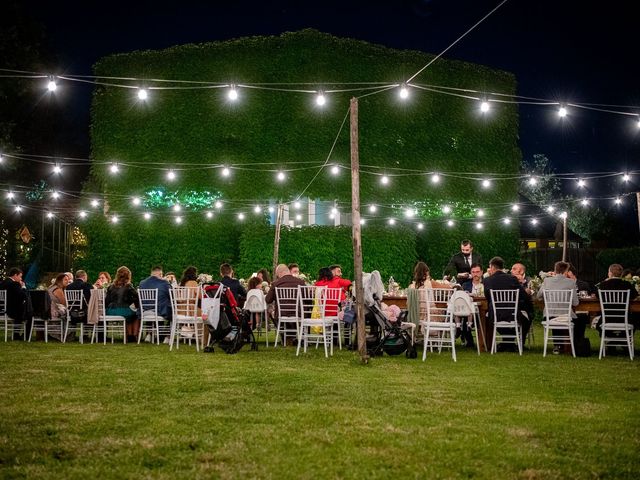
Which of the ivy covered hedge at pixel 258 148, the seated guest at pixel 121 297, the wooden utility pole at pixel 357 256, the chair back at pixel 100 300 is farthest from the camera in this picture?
the ivy covered hedge at pixel 258 148

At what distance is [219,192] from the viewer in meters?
19.9

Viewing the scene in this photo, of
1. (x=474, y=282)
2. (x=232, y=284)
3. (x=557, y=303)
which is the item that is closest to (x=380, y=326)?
(x=474, y=282)

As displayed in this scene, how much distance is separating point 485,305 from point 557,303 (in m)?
1.12

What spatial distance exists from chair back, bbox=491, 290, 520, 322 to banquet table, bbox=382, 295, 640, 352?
1.51 ft

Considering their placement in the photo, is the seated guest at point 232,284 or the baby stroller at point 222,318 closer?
the baby stroller at point 222,318

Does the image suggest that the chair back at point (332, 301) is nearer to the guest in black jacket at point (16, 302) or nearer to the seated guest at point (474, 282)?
the seated guest at point (474, 282)

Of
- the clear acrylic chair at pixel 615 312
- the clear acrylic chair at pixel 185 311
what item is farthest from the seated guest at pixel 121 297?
the clear acrylic chair at pixel 615 312

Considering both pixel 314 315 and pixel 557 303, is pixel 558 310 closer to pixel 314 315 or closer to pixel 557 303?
pixel 557 303

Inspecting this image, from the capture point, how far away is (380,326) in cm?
1009

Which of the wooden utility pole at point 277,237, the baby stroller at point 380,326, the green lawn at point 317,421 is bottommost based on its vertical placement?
the green lawn at point 317,421

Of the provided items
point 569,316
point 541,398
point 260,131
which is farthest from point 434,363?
point 260,131

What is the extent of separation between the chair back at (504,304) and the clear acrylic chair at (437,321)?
0.65 metres

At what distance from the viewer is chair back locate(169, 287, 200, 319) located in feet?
35.3

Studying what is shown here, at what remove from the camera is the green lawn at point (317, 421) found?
389cm
